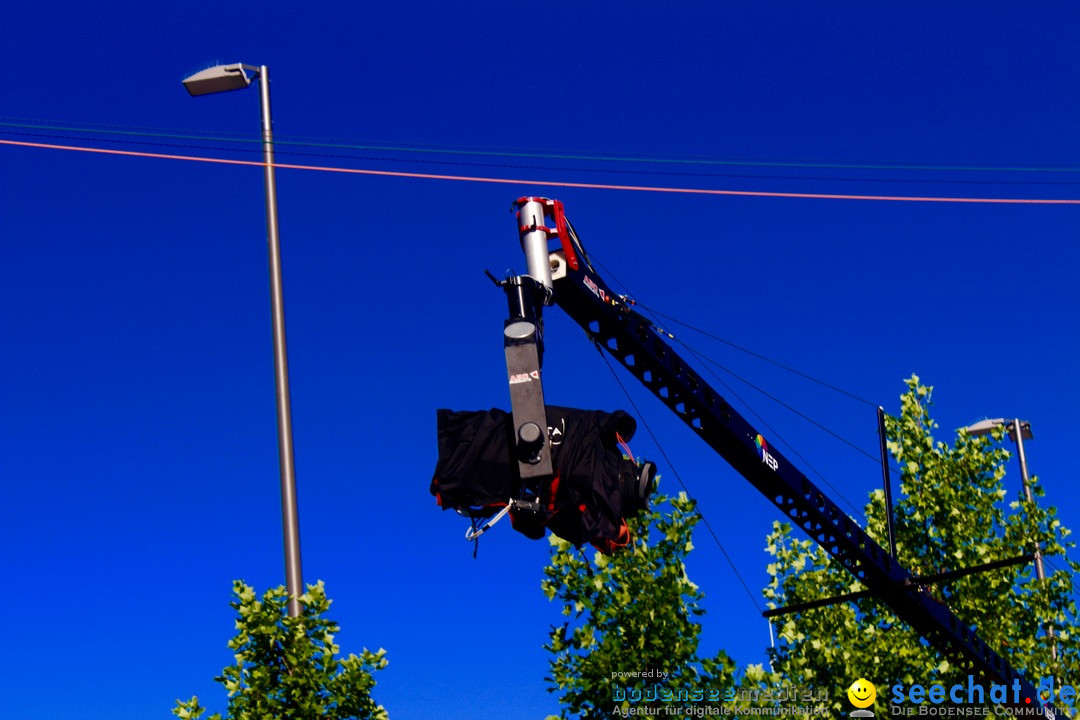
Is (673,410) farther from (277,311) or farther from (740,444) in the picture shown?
(277,311)

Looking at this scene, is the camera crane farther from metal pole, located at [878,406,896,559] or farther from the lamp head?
the lamp head

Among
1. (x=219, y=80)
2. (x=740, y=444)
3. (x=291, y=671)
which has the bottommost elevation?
(x=291, y=671)

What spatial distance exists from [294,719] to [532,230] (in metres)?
5.83

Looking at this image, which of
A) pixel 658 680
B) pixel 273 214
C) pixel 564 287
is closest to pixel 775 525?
pixel 658 680

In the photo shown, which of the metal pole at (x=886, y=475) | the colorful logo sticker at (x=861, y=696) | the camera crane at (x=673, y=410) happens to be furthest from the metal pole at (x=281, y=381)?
the colorful logo sticker at (x=861, y=696)

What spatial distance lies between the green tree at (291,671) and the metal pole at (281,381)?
0.94 feet

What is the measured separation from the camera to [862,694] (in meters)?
26.2

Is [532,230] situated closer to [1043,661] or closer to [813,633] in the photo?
[813,633]

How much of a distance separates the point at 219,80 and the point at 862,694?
60.2 feet

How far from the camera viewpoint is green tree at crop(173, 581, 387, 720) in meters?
13.0

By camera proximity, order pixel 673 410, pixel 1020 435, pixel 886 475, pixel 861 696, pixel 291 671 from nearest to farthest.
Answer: pixel 291 671 < pixel 673 410 < pixel 886 475 < pixel 861 696 < pixel 1020 435

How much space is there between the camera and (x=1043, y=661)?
2698cm

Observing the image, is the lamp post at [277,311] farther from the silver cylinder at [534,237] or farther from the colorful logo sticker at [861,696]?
the colorful logo sticker at [861,696]

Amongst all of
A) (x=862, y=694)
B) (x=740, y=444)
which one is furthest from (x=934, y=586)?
(x=740, y=444)
